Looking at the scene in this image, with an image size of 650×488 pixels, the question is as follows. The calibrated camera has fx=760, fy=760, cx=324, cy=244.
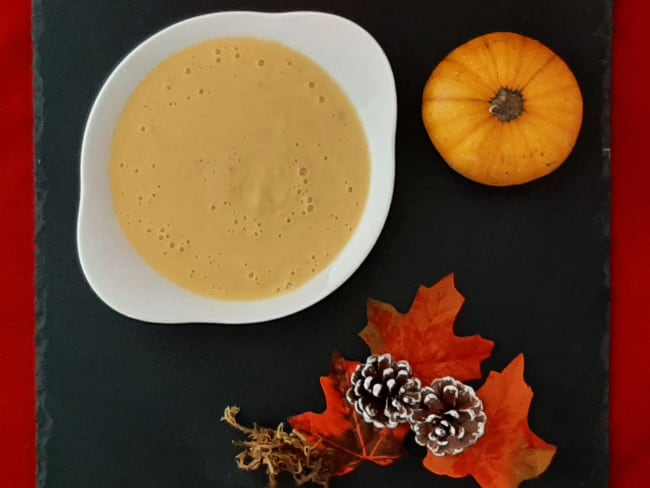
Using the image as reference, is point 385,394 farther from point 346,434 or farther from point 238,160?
point 238,160

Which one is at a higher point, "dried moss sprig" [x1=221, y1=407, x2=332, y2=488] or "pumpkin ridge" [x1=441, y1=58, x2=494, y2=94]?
"pumpkin ridge" [x1=441, y1=58, x2=494, y2=94]

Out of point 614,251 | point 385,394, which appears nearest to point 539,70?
point 614,251

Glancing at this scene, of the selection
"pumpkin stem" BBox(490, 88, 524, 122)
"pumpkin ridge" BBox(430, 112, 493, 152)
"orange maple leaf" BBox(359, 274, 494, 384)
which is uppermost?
"pumpkin stem" BBox(490, 88, 524, 122)

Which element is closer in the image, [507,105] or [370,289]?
[507,105]

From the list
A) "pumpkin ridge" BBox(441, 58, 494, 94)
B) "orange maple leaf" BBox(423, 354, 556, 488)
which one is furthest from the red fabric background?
"pumpkin ridge" BBox(441, 58, 494, 94)

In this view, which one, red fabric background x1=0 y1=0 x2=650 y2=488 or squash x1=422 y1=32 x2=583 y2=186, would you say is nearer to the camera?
squash x1=422 y1=32 x2=583 y2=186

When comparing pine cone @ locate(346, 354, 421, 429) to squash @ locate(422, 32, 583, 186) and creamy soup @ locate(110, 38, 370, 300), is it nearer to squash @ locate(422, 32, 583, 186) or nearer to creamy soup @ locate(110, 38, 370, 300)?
creamy soup @ locate(110, 38, 370, 300)
